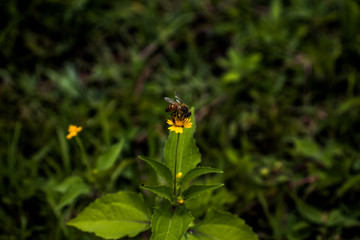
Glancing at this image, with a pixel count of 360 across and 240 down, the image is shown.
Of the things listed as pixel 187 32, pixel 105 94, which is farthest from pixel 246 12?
pixel 105 94

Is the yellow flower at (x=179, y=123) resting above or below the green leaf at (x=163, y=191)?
above

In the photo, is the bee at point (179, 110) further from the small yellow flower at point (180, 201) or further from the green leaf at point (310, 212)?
the green leaf at point (310, 212)

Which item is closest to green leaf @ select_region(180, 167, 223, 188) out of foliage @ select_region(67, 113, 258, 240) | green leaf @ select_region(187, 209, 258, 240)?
foliage @ select_region(67, 113, 258, 240)

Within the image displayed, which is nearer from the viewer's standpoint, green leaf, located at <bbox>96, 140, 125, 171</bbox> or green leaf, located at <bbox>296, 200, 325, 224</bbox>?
green leaf, located at <bbox>96, 140, 125, 171</bbox>

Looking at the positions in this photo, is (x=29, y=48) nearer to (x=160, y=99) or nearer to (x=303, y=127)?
(x=160, y=99)

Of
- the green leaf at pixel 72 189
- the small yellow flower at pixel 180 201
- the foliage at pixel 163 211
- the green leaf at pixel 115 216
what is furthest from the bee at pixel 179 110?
the green leaf at pixel 72 189

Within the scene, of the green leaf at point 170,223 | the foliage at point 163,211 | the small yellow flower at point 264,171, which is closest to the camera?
the green leaf at point 170,223

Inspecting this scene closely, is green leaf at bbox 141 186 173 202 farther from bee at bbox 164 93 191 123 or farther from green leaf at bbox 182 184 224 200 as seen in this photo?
bee at bbox 164 93 191 123
